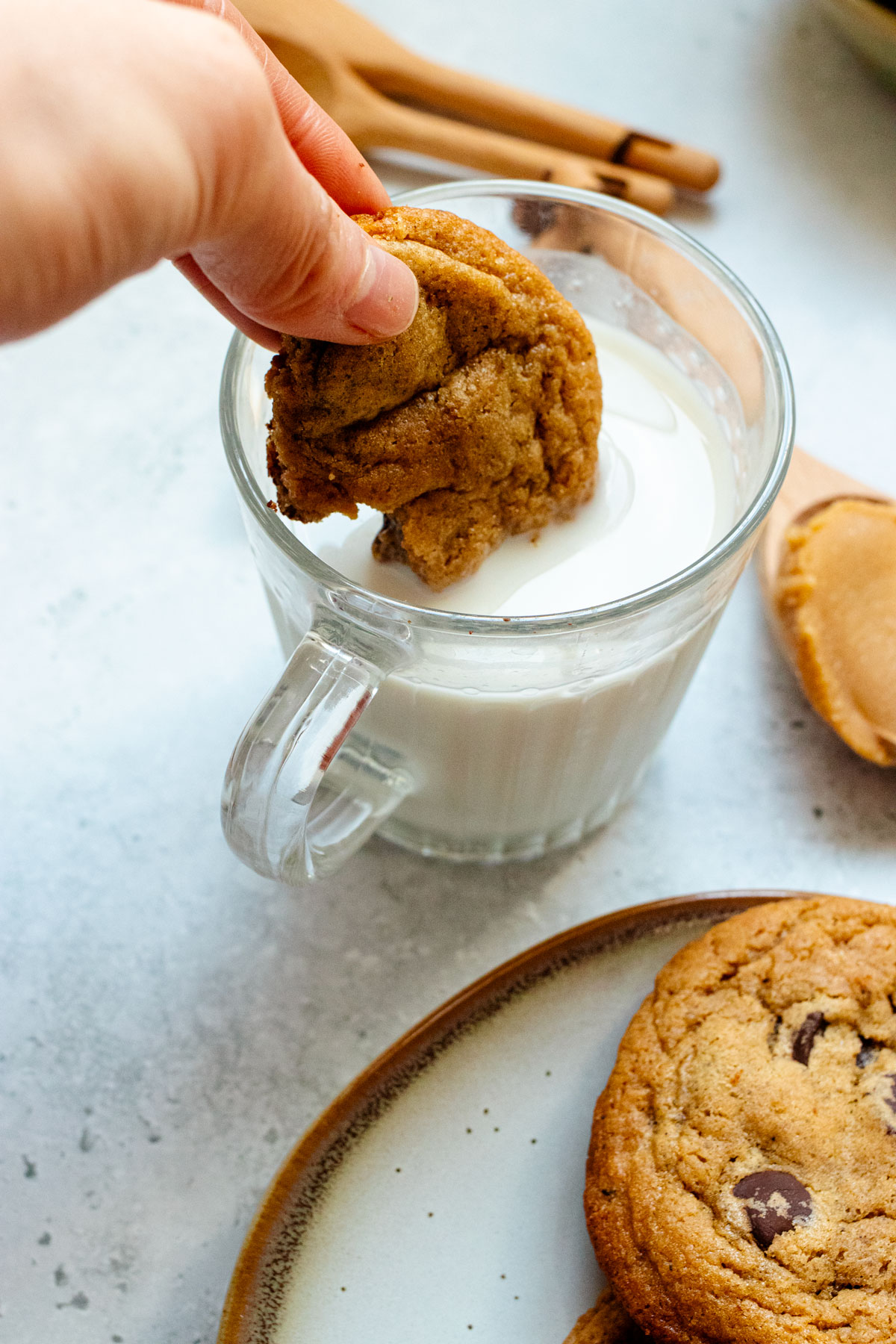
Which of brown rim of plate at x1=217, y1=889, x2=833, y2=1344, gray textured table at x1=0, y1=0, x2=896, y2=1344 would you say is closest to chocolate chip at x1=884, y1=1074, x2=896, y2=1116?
brown rim of plate at x1=217, y1=889, x2=833, y2=1344

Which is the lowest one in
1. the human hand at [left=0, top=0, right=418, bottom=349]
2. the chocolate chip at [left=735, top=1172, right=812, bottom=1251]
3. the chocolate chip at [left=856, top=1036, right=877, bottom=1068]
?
the chocolate chip at [left=735, top=1172, right=812, bottom=1251]

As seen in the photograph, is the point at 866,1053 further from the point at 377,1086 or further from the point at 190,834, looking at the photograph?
the point at 190,834

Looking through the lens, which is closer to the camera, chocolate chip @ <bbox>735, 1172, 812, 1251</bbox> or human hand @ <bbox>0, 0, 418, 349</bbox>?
human hand @ <bbox>0, 0, 418, 349</bbox>

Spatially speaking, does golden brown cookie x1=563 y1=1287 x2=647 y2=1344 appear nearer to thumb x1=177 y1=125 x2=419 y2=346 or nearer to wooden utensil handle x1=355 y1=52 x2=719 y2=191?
thumb x1=177 y1=125 x2=419 y2=346

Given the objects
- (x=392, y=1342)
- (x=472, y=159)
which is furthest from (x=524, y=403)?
(x=472, y=159)

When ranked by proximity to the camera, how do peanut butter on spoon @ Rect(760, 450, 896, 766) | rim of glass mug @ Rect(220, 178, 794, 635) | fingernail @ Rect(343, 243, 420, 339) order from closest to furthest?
1. fingernail @ Rect(343, 243, 420, 339)
2. rim of glass mug @ Rect(220, 178, 794, 635)
3. peanut butter on spoon @ Rect(760, 450, 896, 766)

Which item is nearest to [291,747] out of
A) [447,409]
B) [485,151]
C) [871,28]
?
[447,409]

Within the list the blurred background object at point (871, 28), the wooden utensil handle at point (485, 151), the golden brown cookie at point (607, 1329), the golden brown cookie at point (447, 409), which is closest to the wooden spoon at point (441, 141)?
the wooden utensil handle at point (485, 151)
